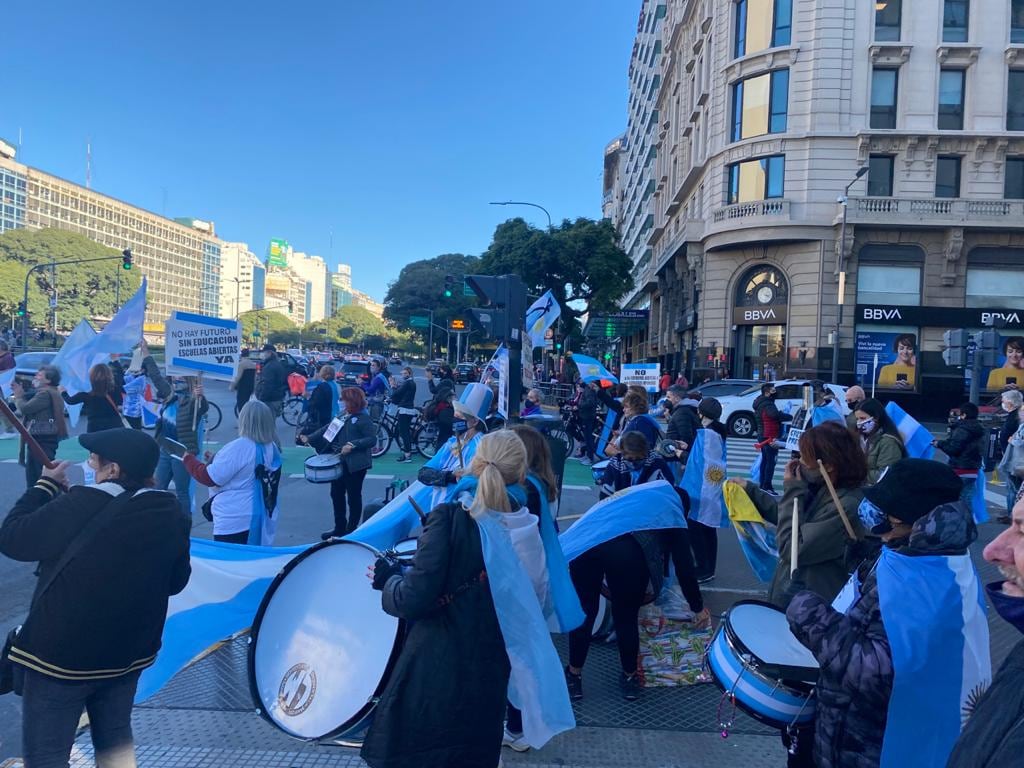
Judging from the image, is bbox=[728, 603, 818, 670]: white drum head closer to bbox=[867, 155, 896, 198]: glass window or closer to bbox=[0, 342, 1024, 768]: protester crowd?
bbox=[0, 342, 1024, 768]: protester crowd

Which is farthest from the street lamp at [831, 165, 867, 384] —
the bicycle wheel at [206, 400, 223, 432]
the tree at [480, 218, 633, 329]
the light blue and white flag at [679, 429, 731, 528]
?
the light blue and white flag at [679, 429, 731, 528]

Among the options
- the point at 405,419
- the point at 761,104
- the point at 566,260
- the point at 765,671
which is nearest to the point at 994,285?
the point at 761,104

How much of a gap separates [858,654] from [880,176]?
3056 cm

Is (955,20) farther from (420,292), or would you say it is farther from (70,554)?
(420,292)

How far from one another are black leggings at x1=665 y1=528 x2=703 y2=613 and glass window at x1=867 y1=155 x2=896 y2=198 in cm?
2765

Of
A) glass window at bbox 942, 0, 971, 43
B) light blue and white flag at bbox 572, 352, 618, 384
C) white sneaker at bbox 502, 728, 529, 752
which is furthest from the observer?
glass window at bbox 942, 0, 971, 43

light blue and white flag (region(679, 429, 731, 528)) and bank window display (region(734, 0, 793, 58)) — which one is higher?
bank window display (region(734, 0, 793, 58))

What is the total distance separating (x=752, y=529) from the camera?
431cm

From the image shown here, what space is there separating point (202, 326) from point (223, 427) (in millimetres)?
8873

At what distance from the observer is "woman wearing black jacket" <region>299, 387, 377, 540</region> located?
697cm

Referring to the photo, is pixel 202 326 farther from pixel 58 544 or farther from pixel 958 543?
pixel 958 543

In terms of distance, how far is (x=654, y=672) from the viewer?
4.50 meters

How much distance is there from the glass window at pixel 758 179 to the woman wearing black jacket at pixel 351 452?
25.8 meters

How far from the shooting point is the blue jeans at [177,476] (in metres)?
7.07
